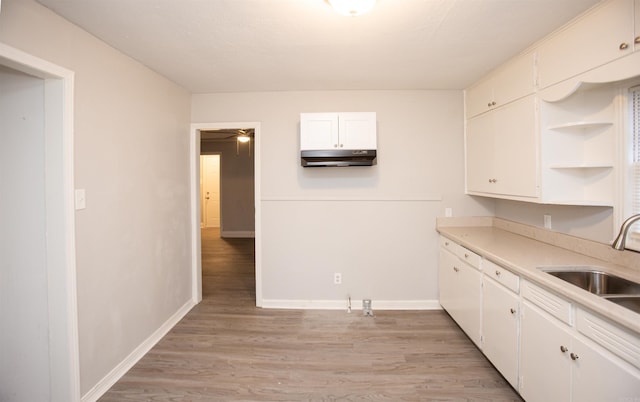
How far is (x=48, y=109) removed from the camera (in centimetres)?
167

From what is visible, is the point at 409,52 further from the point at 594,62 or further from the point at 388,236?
the point at 388,236

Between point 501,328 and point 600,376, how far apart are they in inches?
28.8

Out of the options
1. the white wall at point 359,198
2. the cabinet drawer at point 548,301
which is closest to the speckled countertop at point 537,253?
the cabinet drawer at point 548,301

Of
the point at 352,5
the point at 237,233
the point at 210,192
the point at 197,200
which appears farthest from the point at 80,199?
the point at 210,192

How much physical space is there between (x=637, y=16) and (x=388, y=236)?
2.35 metres

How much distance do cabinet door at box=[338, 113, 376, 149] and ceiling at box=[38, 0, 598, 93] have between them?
0.36 m

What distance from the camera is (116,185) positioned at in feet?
6.95

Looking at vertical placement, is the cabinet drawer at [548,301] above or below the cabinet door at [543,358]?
above

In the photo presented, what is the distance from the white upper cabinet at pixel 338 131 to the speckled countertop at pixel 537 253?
1287mm

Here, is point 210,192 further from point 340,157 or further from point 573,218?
point 573,218

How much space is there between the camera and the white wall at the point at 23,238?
1.67m

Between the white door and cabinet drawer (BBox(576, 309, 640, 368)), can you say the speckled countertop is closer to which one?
cabinet drawer (BBox(576, 309, 640, 368))

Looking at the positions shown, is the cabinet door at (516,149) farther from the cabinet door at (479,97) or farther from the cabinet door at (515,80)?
the cabinet door at (479,97)

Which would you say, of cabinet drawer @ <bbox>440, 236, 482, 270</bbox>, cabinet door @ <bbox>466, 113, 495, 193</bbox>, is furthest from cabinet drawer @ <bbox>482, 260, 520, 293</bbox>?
cabinet door @ <bbox>466, 113, 495, 193</bbox>
